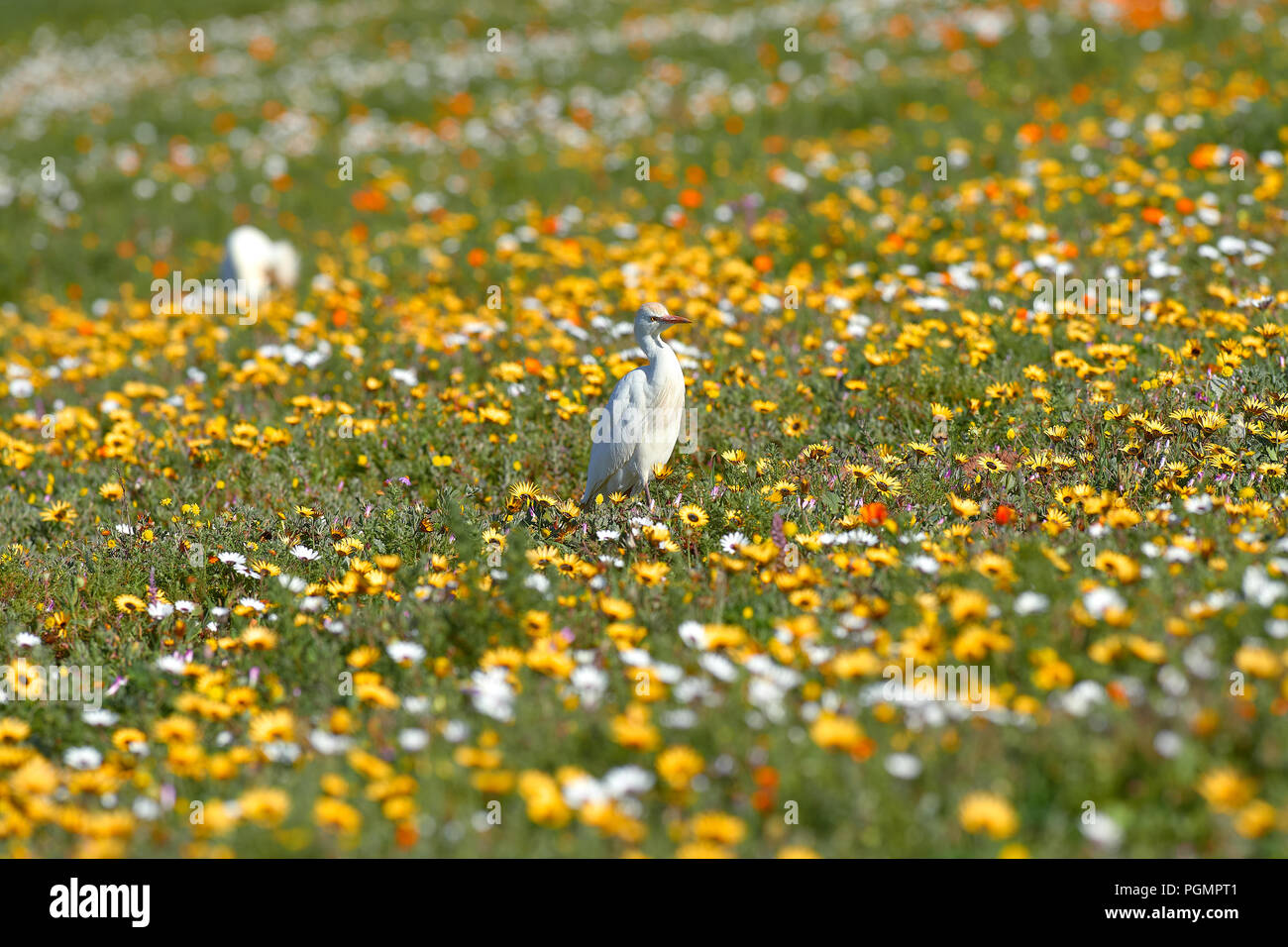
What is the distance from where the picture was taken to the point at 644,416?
462 centimetres

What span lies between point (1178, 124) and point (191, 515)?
8378mm

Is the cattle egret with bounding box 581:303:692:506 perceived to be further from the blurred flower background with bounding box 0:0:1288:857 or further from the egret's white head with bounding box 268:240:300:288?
the egret's white head with bounding box 268:240:300:288

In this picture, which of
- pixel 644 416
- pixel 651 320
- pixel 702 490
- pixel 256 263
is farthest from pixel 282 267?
pixel 702 490

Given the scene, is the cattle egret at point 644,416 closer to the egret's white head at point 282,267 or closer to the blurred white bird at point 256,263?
the blurred white bird at point 256,263

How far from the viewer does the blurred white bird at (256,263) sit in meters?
9.07

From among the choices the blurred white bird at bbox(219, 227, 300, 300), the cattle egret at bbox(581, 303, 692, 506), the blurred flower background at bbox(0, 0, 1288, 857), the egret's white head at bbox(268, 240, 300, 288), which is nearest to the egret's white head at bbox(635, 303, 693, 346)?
the cattle egret at bbox(581, 303, 692, 506)

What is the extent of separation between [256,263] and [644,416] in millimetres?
5922

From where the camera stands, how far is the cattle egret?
15.2ft

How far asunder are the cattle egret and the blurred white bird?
17.7 feet

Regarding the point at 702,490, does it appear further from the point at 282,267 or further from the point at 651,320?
the point at 282,267

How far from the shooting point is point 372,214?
11078 millimetres

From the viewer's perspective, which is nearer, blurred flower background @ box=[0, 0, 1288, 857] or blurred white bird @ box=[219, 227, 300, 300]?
blurred flower background @ box=[0, 0, 1288, 857]

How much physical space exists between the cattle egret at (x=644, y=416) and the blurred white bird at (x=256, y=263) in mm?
5390
